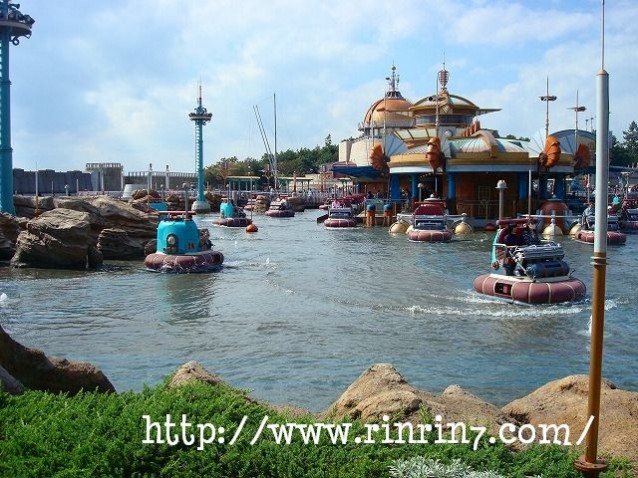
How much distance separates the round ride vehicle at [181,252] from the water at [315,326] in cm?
76

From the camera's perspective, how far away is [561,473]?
4.89 m

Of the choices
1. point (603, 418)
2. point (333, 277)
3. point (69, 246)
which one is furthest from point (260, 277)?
point (603, 418)

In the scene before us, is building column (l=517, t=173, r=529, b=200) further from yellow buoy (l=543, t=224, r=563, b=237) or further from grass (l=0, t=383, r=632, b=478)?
grass (l=0, t=383, r=632, b=478)

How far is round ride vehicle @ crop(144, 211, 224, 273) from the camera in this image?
25219mm

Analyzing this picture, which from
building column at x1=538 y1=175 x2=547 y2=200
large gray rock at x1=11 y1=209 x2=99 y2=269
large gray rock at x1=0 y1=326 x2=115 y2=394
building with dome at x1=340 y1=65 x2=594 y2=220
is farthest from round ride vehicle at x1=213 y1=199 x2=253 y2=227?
large gray rock at x1=0 y1=326 x2=115 y2=394

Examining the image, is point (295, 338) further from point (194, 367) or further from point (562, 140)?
point (562, 140)

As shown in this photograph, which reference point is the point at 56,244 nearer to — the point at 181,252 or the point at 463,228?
the point at 181,252

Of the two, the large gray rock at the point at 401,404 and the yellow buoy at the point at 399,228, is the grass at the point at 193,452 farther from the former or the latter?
the yellow buoy at the point at 399,228

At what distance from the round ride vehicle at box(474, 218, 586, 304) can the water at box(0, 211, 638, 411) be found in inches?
15.2

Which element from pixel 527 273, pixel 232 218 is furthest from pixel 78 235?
pixel 232 218

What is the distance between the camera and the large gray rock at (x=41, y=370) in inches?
297

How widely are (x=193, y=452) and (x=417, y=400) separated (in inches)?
83.8

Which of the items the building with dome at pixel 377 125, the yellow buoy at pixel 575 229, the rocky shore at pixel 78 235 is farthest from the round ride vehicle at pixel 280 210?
the rocky shore at pixel 78 235

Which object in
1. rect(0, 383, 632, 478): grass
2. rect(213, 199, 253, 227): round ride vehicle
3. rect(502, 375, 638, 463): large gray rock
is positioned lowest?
rect(502, 375, 638, 463): large gray rock
